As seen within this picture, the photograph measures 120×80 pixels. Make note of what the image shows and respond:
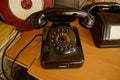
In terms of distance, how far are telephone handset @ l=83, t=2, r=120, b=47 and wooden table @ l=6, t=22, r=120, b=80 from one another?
34mm

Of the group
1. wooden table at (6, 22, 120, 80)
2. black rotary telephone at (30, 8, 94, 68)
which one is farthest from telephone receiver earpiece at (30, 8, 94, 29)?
wooden table at (6, 22, 120, 80)

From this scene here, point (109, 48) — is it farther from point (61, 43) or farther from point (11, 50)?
point (11, 50)

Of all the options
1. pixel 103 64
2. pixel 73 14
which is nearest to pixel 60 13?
pixel 73 14

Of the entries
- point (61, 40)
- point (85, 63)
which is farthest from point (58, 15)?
point (85, 63)

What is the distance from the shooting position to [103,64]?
2.37ft

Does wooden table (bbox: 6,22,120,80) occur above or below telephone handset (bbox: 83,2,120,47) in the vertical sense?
below

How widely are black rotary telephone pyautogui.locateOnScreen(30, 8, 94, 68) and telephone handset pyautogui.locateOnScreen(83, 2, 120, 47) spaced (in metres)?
0.06

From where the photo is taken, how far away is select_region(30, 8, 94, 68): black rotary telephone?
68 cm

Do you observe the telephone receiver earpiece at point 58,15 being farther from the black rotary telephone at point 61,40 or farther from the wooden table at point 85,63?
the wooden table at point 85,63

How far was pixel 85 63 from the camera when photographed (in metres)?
0.73

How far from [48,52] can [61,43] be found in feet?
0.19

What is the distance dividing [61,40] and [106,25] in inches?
7.2

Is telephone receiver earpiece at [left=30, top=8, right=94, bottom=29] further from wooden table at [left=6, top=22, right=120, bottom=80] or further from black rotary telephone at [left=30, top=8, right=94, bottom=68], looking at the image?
wooden table at [left=6, top=22, right=120, bottom=80]

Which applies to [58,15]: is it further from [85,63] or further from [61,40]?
[85,63]
